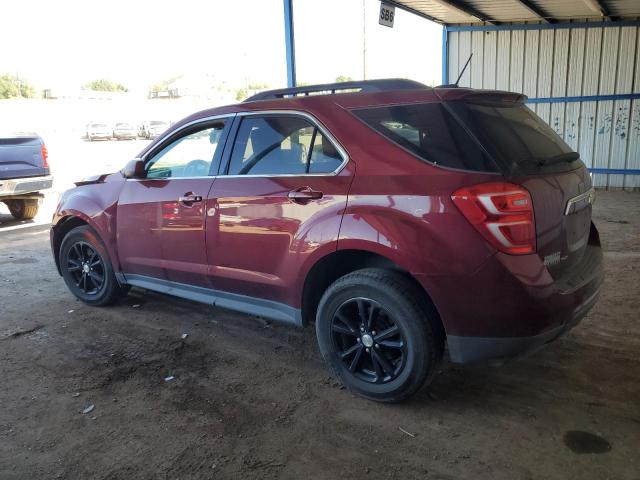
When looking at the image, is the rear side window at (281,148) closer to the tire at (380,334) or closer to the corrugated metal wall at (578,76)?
the tire at (380,334)

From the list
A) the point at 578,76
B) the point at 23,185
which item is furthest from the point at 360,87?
the point at 578,76

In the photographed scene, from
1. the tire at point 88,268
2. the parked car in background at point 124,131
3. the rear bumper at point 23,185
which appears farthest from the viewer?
the parked car in background at point 124,131

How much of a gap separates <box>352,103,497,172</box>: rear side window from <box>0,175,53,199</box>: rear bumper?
306 inches

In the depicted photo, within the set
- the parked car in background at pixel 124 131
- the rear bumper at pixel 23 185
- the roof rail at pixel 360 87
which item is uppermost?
the parked car in background at pixel 124 131

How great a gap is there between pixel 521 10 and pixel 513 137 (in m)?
9.56

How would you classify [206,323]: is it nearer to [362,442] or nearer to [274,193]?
[274,193]

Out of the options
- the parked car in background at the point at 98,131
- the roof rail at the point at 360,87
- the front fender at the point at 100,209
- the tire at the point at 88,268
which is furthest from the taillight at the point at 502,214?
the parked car in background at the point at 98,131

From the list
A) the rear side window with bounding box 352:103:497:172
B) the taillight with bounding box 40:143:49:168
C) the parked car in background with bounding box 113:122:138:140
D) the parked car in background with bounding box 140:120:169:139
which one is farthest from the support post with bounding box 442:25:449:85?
the parked car in background with bounding box 113:122:138:140

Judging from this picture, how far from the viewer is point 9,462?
9.43ft

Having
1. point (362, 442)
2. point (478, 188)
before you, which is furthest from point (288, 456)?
point (478, 188)

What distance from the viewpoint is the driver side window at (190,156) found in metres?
4.15

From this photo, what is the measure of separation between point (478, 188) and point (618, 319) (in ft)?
8.03

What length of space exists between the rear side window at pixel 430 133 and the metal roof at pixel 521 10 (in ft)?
24.7

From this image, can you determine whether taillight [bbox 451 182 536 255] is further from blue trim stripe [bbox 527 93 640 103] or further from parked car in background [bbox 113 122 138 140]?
parked car in background [bbox 113 122 138 140]
